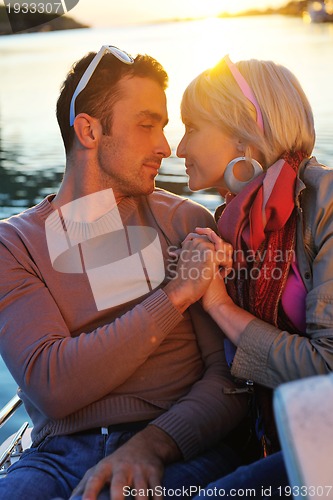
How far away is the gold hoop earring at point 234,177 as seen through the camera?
6.12 feet

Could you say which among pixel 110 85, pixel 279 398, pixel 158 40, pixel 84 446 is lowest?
Answer: pixel 158 40

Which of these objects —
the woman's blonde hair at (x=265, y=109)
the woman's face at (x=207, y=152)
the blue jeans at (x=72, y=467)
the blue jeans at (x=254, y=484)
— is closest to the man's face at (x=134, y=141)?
the woman's face at (x=207, y=152)

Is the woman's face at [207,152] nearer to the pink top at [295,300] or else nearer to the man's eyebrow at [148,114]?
the man's eyebrow at [148,114]

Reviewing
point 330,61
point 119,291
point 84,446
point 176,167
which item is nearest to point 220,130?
point 119,291

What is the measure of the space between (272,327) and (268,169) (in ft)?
1.36

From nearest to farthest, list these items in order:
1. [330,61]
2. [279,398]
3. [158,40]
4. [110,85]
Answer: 1. [279,398]
2. [110,85]
3. [330,61]
4. [158,40]

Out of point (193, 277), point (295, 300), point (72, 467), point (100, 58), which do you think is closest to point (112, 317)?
point (193, 277)

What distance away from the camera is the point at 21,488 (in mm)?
1687

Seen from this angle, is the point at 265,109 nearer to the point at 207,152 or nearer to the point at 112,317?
the point at 207,152

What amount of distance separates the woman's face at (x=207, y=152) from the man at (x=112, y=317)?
0.39ft

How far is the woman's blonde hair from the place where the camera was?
6.06 feet

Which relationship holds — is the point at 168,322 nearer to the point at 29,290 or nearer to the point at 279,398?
the point at 29,290

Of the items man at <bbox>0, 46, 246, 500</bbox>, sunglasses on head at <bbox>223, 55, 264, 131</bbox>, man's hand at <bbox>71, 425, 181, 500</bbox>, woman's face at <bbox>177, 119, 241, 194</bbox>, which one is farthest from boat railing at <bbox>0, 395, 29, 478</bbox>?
sunglasses on head at <bbox>223, 55, 264, 131</bbox>

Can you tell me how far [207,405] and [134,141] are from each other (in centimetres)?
81
